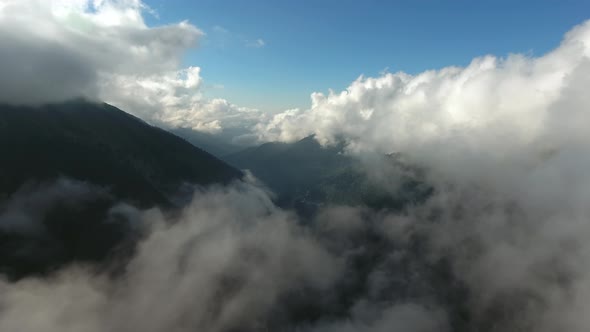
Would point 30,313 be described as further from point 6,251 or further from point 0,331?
point 6,251

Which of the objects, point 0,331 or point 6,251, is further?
point 6,251

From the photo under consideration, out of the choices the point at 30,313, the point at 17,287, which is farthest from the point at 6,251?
the point at 30,313

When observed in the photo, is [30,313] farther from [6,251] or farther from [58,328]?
[6,251]

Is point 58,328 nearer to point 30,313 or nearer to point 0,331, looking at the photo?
point 30,313

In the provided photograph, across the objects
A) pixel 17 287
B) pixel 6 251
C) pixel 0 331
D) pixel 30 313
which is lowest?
pixel 0 331

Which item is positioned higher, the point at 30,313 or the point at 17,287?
the point at 17,287

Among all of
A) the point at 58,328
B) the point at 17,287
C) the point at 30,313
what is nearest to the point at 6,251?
the point at 17,287

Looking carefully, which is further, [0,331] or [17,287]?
[17,287]

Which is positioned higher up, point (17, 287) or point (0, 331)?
point (17, 287)
